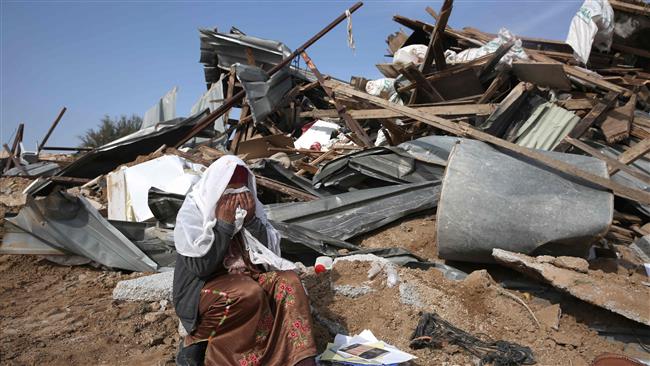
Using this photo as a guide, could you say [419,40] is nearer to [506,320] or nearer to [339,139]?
[339,139]

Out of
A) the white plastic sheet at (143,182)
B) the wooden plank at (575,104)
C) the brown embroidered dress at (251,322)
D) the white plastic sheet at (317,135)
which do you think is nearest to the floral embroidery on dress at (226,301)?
the brown embroidered dress at (251,322)

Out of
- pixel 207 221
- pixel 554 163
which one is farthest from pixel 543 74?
pixel 207 221

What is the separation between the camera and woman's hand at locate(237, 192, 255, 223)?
280 cm

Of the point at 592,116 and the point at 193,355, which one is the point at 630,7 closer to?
the point at 592,116

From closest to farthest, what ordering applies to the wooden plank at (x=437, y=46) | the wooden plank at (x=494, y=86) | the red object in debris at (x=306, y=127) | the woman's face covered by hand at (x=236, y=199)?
the woman's face covered by hand at (x=236, y=199) → the wooden plank at (x=494, y=86) → the wooden plank at (x=437, y=46) → the red object in debris at (x=306, y=127)

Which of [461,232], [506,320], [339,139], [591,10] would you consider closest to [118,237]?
[461,232]

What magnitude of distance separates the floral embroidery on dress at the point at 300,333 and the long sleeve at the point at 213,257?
54cm

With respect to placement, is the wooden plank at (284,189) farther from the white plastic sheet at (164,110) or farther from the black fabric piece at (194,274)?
the white plastic sheet at (164,110)

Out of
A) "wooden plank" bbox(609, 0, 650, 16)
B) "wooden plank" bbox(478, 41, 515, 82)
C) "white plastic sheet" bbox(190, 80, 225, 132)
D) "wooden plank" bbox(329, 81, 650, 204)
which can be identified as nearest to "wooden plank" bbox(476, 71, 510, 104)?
"wooden plank" bbox(478, 41, 515, 82)

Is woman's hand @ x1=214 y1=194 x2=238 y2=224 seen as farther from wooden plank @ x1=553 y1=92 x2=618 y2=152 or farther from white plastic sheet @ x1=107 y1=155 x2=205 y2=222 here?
wooden plank @ x1=553 y1=92 x2=618 y2=152

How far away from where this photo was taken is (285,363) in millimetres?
2428

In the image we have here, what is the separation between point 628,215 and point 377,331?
3248mm

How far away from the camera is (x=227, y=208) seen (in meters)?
2.69

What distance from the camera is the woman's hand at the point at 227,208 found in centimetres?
263
